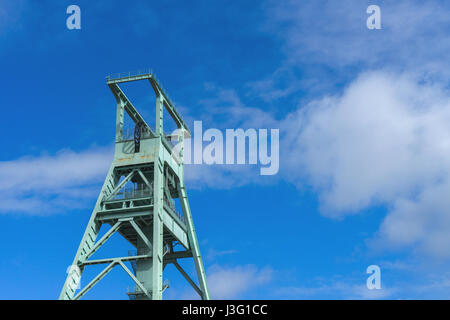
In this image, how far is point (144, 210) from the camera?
5266 centimetres

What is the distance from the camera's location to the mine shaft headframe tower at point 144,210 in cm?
5075

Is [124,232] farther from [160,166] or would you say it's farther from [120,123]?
[120,123]

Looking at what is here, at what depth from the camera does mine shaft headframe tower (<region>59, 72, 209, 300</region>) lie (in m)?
50.8

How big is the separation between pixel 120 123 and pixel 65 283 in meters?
16.1

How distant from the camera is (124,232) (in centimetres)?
5456
